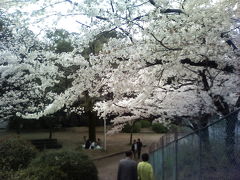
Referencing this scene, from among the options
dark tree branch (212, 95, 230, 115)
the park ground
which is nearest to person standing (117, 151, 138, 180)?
dark tree branch (212, 95, 230, 115)

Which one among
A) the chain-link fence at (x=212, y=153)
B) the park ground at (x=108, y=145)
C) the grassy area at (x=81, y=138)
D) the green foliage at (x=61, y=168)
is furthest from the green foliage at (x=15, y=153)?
the grassy area at (x=81, y=138)

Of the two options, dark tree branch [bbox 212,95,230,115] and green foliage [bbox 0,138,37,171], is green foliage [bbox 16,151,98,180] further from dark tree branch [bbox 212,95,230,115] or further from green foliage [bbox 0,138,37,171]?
dark tree branch [bbox 212,95,230,115]

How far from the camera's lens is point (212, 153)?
6.39m

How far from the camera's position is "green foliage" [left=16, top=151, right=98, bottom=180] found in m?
12.0

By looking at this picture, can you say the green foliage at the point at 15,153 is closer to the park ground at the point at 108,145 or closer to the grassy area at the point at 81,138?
the park ground at the point at 108,145

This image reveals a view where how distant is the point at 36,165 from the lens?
12.7 meters

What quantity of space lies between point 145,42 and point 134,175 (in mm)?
2959

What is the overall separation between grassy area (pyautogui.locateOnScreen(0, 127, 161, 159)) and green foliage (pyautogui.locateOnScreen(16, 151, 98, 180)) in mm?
14701

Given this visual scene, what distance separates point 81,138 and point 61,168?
27.5 m

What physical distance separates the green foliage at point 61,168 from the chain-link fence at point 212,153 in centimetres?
480

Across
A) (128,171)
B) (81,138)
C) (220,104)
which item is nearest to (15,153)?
(128,171)

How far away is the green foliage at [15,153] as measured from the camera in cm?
1468

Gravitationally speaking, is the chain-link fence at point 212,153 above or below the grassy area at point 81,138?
above

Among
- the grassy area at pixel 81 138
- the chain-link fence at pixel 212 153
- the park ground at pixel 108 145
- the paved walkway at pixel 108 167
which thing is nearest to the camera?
the chain-link fence at pixel 212 153
